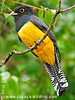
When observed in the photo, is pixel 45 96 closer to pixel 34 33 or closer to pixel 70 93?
pixel 70 93

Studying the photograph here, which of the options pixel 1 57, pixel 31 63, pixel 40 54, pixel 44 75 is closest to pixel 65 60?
pixel 44 75

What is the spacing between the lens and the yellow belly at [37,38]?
4.25 m

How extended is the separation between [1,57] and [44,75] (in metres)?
1.18

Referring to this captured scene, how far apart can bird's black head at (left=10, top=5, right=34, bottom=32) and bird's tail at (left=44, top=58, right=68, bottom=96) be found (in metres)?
0.85

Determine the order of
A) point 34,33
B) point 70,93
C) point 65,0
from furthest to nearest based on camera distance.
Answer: point 65,0 < point 70,93 < point 34,33

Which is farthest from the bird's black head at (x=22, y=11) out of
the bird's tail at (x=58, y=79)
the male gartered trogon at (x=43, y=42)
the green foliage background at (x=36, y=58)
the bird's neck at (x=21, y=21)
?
the bird's tail at (x=58, y=79)

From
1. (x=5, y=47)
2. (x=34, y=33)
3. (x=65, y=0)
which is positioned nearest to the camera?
(x=34, y=33)

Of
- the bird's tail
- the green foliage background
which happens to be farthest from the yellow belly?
the green foliage background

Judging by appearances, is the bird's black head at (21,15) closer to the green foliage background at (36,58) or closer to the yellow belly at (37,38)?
the yellow belly at (37,38)

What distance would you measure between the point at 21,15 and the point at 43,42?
0.64 metres

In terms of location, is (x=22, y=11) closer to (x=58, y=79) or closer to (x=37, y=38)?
(x=37, y=38)

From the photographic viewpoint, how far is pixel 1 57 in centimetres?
688

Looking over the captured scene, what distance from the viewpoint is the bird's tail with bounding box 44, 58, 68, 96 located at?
4.14 meters

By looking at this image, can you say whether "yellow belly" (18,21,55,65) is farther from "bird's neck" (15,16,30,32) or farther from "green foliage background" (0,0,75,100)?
"green foliage background" (0,0,75,100)
